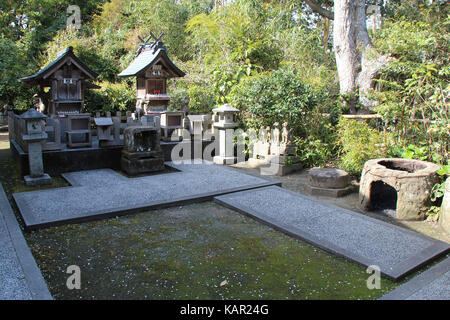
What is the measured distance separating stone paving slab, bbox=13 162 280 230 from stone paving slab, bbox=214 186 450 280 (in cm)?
69

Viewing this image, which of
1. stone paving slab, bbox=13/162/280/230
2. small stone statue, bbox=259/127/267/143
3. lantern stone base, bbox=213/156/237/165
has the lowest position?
stone paving slab, bbox=13/162/280/230

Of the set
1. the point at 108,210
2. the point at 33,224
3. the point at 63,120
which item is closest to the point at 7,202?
the point at 33,224

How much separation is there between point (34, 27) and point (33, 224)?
17.3m

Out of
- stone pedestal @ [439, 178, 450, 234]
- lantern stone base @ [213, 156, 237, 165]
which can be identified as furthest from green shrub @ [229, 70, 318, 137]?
stone pedestal @ [439, 178, 450, 234]

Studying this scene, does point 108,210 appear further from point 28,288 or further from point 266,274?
point 266,274

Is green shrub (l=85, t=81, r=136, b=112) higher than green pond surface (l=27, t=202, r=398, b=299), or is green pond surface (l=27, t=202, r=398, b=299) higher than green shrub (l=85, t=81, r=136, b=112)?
green shrub (l=85, t=81, r=136, b=112)

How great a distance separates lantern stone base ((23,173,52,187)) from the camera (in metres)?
6.72

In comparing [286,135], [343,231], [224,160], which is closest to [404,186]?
[343,231]

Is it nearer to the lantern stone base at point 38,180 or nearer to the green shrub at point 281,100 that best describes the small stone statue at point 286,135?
the green shrub at point 281,100

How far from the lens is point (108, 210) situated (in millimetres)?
5277

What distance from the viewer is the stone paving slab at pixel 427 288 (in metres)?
3.25

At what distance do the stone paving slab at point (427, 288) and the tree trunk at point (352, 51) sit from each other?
659 centimetres

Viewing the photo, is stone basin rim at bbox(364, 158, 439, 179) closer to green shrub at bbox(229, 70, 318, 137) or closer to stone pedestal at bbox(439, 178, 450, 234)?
stone pedestal at bbox(439, 178, 450, 234)

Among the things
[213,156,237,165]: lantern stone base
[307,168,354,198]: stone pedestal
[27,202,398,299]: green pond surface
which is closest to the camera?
[27,202,398,299]: green pond surface
